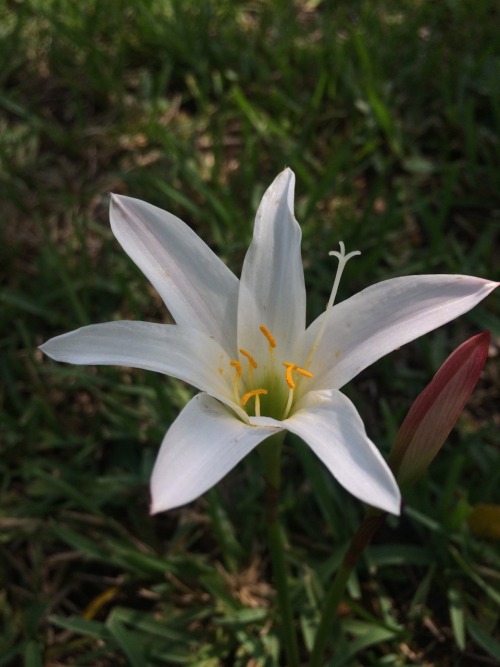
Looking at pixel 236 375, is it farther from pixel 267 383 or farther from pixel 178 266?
pixel 178 266

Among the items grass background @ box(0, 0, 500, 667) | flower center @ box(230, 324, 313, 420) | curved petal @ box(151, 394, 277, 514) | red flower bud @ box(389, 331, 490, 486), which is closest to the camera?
curved petal @ box(151, 394, 277, 514)

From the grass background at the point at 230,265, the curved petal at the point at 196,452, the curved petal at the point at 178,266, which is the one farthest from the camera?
the grass background at the point at 230,265

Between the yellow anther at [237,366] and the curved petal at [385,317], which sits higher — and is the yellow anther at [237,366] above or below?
below

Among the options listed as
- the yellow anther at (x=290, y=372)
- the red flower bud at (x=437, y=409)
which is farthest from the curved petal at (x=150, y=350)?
the red flower bud at (x=437, y=409)

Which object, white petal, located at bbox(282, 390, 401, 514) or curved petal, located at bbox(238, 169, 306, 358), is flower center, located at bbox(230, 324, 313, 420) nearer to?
curved petal, located at bbox(238, 169, 306, 358)

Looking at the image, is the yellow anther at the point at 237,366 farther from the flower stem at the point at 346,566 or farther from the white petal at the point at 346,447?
the flower stem at the point at 346,566

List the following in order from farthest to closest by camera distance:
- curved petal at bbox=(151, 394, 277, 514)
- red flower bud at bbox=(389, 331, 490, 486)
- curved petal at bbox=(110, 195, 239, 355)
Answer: curved petal at bbox=(110, 195, 239, 355) → red flower bud at bbox=(389, 331, 490, 486) → curved petal at bbox=(151, 394, 277, 514)

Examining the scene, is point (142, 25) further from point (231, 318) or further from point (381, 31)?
point (231, 318)

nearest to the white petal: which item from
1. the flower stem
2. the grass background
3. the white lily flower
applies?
the white lily flower
